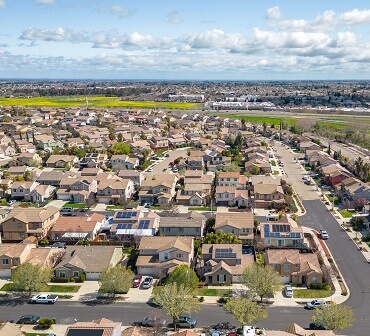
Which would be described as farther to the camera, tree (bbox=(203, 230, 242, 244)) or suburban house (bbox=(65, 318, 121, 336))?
tree (bbox=(203, 230, 242, 244))

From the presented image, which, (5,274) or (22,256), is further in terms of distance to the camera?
(22,256)

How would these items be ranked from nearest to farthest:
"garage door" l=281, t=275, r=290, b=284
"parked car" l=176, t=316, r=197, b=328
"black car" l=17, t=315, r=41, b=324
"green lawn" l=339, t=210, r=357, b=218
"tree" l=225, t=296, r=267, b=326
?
"tree" l=225, t=296, r=267, b=326 → "parked car" l=176, t=316, r=197, b=328 → "black car" l=17, t=315, r=41, b=324 → "garage door" l=281, t=275, r=290, b=284 → "green lawn" l=339, t=210, r=357, b=218

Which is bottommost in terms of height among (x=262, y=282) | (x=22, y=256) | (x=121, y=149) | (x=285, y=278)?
(x=285, y=278)

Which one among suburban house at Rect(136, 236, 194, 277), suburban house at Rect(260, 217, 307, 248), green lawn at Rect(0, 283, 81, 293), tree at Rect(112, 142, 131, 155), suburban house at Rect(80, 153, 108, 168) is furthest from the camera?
tree at Rect(112, 142, 131, 155)

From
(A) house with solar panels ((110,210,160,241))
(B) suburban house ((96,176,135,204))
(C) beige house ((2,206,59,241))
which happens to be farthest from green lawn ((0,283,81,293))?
(B) suburban house ((96,176,135,204))

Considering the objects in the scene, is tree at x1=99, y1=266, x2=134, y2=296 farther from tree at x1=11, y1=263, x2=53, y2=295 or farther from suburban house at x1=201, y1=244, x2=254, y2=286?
suburban house at x1=201, y1=244, x2=254, y2=286

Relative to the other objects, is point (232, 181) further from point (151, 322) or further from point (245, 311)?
point (245, 311)

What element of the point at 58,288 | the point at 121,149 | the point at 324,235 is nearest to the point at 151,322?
the point at 58,288

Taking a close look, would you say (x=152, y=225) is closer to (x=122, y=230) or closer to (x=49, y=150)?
(x=122, y=230)

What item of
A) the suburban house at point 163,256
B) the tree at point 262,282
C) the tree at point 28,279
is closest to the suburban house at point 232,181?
the suburban house at point 163,256
